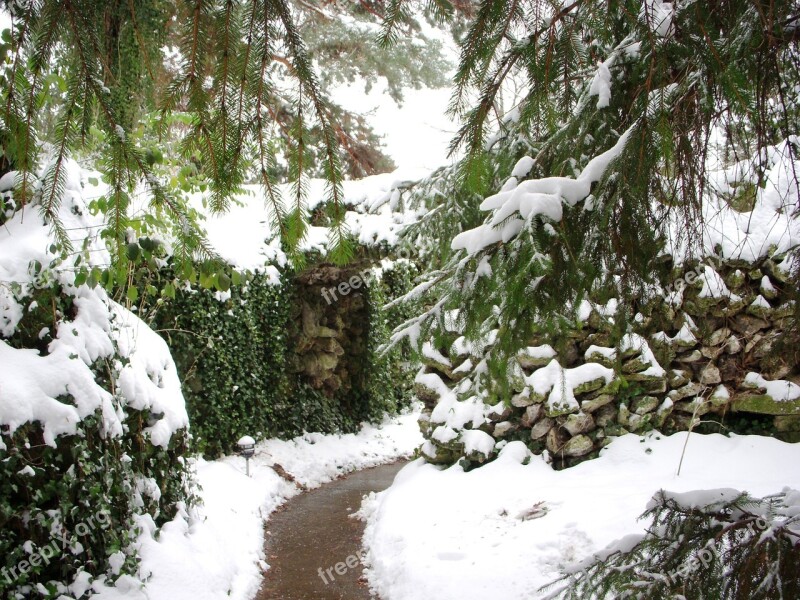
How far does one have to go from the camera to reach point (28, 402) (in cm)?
315

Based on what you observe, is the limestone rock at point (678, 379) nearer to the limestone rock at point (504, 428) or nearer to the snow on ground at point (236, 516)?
the limestone rock at point (504, 428)

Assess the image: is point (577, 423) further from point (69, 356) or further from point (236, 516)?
point (69, 356)

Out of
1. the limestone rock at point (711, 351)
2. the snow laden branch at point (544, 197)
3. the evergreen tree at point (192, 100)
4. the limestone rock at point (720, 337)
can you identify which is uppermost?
the evergreen tree at point (192, 100)

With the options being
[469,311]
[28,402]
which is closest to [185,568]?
[28,402]

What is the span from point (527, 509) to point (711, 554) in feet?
10.8

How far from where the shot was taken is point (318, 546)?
5637 mm

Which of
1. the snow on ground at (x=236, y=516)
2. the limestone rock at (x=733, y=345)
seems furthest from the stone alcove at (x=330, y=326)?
the limestone rock at (x=733, y=345)

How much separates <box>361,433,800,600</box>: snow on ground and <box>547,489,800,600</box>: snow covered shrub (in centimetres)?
206

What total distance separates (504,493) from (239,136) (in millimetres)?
4622

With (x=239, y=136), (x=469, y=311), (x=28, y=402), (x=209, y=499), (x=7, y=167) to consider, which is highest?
(x=7, y=167)

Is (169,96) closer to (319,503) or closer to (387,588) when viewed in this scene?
(387,588)

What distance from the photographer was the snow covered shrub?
1663 mm

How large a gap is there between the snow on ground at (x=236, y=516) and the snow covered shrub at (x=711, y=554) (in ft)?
8.80

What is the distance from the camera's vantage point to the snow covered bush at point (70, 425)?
304 cm
